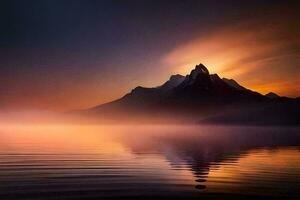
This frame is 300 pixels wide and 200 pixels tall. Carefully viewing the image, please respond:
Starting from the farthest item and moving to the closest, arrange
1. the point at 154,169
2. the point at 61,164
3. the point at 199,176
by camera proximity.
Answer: the point at 61,164 < the point at 154,169 < the point at 199,176

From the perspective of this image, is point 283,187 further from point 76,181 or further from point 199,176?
point 76,181

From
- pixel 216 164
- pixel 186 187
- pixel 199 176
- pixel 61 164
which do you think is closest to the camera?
pixel 186 187

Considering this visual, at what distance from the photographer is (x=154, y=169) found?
2956cm

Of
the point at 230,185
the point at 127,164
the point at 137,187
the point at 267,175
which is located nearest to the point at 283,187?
the point at 230,185

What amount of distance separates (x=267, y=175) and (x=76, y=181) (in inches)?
525

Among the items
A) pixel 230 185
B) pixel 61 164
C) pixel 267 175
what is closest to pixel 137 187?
pixel 230 185

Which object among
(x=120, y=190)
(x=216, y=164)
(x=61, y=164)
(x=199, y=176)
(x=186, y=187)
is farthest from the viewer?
(x=216, y=164)

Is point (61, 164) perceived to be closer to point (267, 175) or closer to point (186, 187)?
point (186, 187)

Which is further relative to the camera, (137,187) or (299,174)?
(299,174)

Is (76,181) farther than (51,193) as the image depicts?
Yes

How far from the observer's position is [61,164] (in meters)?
31.7

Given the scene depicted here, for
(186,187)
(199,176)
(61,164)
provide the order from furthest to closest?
1. (61,164)
2. (199,176)
3. (186,187)

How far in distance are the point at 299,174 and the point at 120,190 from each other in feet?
48.5

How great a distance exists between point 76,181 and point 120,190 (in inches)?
152
